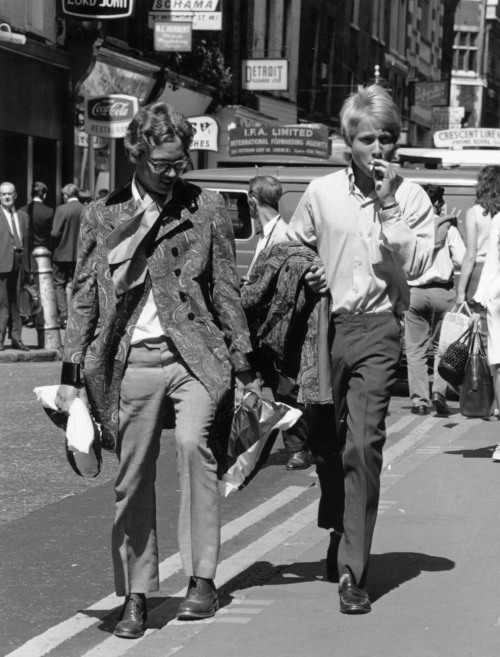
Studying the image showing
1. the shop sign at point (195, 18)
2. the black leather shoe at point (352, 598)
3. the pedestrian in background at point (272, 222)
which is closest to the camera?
the black leather shoe at point (352, 598)

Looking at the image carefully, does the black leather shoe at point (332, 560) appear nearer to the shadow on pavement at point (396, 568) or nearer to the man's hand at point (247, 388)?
the shadow on pavement at point (396, 568)

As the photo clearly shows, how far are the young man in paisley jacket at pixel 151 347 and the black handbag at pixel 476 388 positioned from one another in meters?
4.51

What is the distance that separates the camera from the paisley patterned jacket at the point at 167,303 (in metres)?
4.93

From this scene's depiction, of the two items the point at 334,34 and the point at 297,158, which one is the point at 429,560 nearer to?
the point at 297,158

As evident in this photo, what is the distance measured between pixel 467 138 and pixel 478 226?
14.2 meters

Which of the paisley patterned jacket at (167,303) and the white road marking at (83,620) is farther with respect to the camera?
the paisley patterned jacket at (167,303)

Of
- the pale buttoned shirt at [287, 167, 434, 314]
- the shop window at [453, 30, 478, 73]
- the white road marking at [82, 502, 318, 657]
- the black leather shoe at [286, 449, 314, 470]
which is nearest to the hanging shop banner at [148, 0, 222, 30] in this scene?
the black leather shoe at [286, 449, 314, 470]

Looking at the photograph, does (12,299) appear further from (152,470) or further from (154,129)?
(154,129)

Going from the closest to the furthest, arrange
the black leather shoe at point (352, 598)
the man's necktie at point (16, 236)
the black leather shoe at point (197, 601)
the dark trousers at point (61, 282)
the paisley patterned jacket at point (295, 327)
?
1. the black leather shoe at point (197, 601)
2. the black leather shoe at point (352, 598)
3. the paisley patterned jacket at point (295, 327)
4. the man's necktie at point (16, 236)
5. the dark trousers at point (61, 282)

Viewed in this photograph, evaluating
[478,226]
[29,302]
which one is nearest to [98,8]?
[29,302]

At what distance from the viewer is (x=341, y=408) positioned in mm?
5363

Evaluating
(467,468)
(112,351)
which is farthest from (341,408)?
(467,468)

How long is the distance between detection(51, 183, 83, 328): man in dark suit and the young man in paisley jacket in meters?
13.5

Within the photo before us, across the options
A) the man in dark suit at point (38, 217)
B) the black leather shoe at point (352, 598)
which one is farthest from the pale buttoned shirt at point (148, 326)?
the man in dark suit at point (38, 217)
